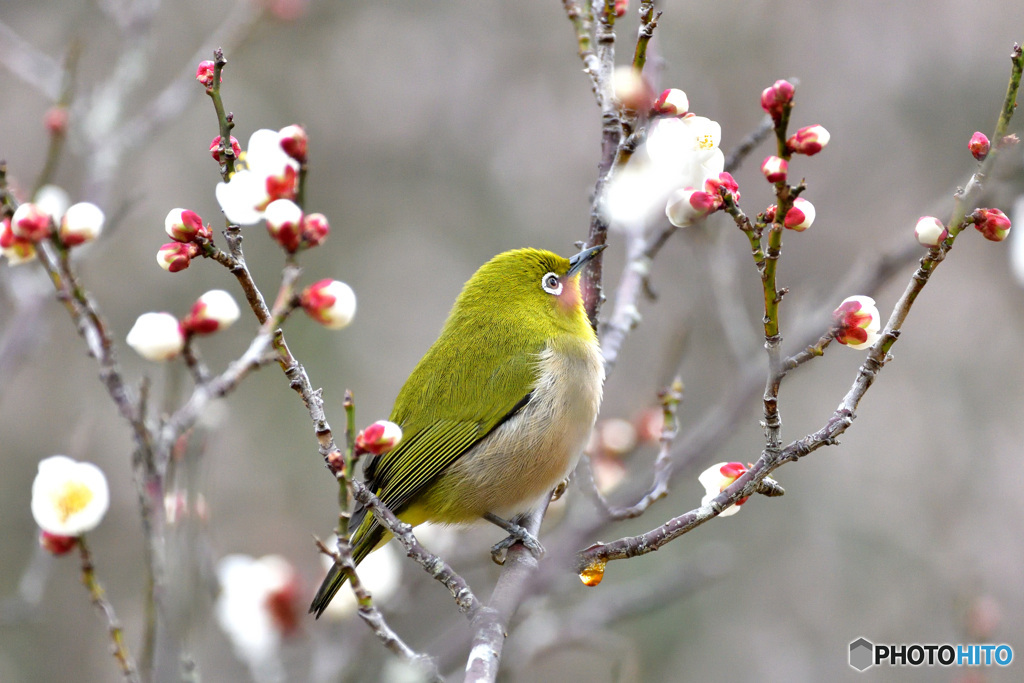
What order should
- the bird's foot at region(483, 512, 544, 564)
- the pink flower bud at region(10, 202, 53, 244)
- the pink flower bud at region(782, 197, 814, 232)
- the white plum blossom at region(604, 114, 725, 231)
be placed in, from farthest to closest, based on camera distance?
the bird's foot at region(483, 512, 544, 564) → the white plum blossom at region(604, 114, 725, 231) → the pink flower bud at region(782, 197, 814, 232) → the pink flower bud at region(10, 202, 53, 244)

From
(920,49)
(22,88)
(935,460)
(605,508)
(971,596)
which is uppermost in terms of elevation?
(920,49)

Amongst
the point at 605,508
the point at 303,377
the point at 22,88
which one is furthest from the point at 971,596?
the point at 22,88

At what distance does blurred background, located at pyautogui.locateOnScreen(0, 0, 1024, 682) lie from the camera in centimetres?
680

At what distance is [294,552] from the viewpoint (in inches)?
284

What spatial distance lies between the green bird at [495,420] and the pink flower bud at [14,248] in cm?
187

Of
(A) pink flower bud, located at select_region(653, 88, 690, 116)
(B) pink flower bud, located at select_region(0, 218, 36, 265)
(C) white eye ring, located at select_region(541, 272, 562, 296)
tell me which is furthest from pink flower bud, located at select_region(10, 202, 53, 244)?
(C) white eye ring, located at select_region(541, 272, 562, 296)

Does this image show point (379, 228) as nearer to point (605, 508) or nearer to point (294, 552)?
point (294, 552)

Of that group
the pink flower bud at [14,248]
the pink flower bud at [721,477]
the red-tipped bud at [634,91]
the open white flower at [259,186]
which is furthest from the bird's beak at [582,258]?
the pink flower bud at [14,248]

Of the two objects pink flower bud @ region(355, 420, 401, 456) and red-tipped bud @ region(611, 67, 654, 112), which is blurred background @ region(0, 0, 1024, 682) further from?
pink flower bud @ region(355, 420, 401, 456)

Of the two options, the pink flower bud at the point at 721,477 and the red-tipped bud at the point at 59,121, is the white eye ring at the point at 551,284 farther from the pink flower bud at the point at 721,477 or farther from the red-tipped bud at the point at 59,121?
the red-tipped bud at the point at 59,121

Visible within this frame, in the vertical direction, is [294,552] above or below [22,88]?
below

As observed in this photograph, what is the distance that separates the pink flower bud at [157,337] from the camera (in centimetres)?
182

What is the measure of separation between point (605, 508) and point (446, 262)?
7491 millimetres

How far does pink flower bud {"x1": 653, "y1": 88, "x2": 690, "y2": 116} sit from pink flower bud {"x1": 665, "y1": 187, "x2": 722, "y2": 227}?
0.39 m
